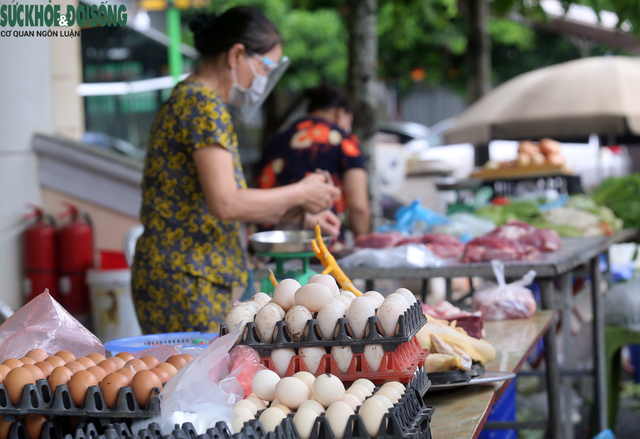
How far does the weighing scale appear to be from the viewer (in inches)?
93.4

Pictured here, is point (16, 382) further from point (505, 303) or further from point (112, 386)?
point (505, 303)

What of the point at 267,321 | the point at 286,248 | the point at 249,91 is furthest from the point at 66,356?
the point at 249,91

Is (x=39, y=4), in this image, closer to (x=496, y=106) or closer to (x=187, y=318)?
(x=187, y=318)

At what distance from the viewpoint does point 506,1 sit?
6594 mm

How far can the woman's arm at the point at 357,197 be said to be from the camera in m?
4.25

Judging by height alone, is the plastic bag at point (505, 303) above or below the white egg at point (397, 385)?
below

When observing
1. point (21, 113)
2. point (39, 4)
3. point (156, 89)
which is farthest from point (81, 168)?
point (156, 89)

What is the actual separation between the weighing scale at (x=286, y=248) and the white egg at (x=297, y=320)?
814 millimetres

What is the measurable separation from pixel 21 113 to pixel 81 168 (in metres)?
0.57

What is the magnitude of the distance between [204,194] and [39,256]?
2621 mm

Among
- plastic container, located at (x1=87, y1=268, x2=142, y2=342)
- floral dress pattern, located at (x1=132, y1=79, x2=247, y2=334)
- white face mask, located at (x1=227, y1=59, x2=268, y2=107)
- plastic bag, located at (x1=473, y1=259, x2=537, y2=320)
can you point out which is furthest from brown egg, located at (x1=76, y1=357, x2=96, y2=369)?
plastic container, located at (x1=87, y1=268, x2=142, y2=342)

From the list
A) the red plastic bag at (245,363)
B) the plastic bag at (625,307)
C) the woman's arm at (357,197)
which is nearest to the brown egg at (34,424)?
the red plastic bag at (245,363)

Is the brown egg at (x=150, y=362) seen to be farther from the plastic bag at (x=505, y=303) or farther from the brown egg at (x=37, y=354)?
the plastic bag at (x=505, y=303)

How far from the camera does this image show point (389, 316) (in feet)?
4.38
